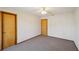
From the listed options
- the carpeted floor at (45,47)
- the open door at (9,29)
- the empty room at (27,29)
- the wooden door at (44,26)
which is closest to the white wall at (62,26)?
the empty room at (27,29)

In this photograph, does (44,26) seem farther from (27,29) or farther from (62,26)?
(27,29)

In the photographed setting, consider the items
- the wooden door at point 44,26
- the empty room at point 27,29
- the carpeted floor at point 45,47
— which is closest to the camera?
the carpeted floor at point 45,47

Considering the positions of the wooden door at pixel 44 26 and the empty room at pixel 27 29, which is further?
the wooden door at pixel 44 26

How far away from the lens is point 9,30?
13.0 feet

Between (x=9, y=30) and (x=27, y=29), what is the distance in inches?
61.9

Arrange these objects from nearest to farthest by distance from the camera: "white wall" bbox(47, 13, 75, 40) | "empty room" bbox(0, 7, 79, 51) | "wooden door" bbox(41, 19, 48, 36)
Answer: "empty room" bbox(0, 7, 79, 51) → "white wall" bbox(47, 13, 75, 40) → "wooden door" bbox(41, 19, 48, 36)

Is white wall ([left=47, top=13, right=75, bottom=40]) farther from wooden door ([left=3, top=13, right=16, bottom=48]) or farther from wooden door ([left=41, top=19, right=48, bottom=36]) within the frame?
wooden door ([left=3, top=13, right=16, bottom=48])

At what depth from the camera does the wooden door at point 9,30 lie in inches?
145

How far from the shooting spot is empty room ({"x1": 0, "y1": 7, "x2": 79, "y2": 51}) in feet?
11.9


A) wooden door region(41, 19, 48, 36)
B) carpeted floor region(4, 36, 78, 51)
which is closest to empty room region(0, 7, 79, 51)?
carpeted floor region(4, 36, 78, 51)

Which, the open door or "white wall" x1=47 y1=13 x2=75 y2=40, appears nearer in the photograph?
the open door

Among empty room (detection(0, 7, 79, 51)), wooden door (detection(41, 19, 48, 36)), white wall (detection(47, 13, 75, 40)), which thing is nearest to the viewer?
empty room (detection(0, 7, 79, 51))

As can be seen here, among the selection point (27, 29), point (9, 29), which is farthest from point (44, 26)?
point (9, 29)

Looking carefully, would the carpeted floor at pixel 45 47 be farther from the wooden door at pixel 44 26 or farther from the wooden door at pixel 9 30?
the wooden door at pixel 44 26
